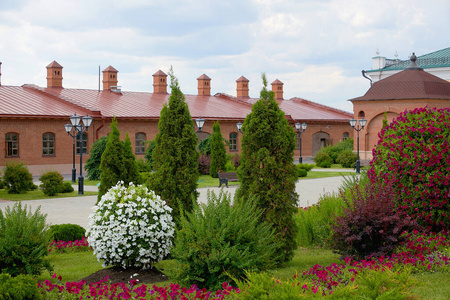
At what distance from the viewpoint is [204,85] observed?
48531 mm

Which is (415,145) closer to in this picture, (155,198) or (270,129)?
(270,129)

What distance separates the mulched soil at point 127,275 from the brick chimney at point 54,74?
1337 inches

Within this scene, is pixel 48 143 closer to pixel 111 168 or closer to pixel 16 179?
pixel 16 179

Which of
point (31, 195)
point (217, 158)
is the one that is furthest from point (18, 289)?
point (217, 158)

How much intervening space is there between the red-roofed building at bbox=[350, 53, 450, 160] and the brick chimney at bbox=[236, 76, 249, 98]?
1241cm

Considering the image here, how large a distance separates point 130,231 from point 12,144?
85.1ft

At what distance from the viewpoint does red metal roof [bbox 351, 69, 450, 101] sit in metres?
39.4

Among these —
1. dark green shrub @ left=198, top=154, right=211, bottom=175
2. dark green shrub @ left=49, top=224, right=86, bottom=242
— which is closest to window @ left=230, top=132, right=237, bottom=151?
dark green shrub @ left=198, top=154, right=211, bottom=175

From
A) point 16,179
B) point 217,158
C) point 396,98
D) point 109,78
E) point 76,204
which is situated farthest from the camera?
point 109,78

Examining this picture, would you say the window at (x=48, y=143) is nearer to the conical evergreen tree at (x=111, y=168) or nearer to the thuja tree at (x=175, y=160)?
the conical evergreen tree at (x=111, y=168)

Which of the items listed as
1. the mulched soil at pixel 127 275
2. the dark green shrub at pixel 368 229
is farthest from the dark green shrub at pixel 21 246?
the dark green shrub at pixel 368 229

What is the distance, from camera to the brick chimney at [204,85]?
159ft

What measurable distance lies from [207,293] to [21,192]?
17.6 meters

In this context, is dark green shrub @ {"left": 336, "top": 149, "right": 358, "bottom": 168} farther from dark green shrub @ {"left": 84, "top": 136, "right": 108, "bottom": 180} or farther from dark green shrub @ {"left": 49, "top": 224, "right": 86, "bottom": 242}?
dark green shrub @ {"left": 49, "top": 224, "right": 86, "bottom": 242}
